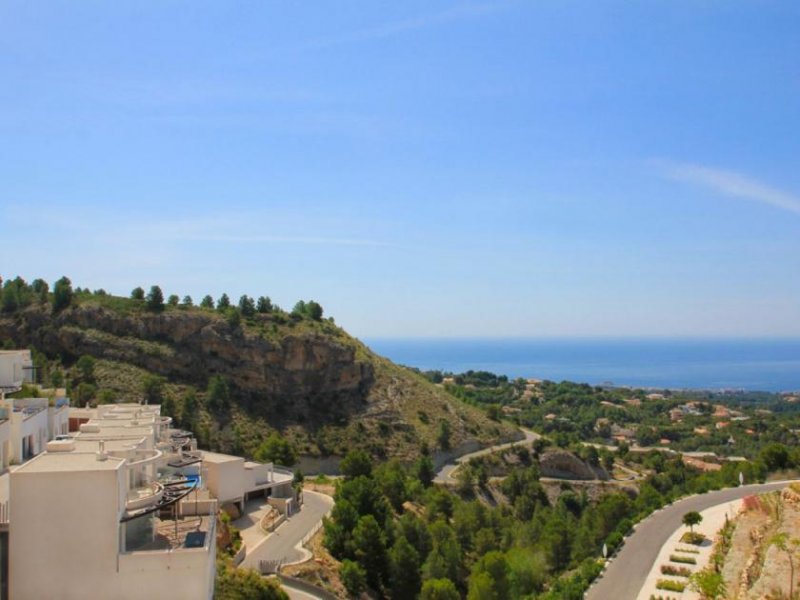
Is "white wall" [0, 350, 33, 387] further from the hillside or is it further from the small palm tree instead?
the small palm tree

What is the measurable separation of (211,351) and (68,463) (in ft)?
132

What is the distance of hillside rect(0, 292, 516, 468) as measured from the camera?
48062mm

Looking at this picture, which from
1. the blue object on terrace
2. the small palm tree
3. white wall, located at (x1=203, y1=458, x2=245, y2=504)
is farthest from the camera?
white wall, located at (x1=203, y1=458, x2=245, y2=504)

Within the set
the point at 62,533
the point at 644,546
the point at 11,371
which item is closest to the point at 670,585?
the point at 644,546

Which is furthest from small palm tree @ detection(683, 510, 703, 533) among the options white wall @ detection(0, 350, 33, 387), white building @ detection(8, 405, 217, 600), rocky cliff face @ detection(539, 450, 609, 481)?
rocky cliff face @ detection(539, 450, 609, 481)

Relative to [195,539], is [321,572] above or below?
below

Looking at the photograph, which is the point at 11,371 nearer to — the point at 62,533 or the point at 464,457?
the point at 62,533

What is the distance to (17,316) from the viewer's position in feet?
170

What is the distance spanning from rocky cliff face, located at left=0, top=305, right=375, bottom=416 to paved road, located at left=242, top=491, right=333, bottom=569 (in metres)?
20.7

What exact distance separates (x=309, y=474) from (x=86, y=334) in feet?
63.3

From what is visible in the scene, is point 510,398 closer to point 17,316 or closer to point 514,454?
point 514,454

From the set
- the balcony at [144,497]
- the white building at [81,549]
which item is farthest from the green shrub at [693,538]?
the balcony at [144,497]

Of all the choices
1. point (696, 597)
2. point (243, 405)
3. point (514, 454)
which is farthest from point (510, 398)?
point (696, 597)

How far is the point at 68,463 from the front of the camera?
1436 cm
